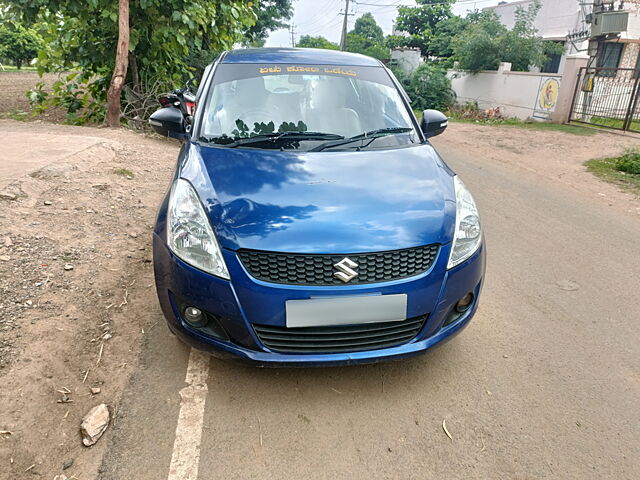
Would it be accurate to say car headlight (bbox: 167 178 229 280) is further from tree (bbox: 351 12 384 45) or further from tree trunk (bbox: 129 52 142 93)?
tree (bbox: 351 12 384 45)

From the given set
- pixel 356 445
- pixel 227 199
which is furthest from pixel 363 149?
pixel 356 445

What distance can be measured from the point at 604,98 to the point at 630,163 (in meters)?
6.58

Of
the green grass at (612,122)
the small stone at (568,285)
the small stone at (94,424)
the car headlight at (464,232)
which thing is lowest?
the small stone at (94,424)

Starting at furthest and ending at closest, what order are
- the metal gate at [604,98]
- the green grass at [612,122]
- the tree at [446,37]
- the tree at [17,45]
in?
1. the tree at [17,45]
2. the tree at [446,37]
3. the metal gate at [604,98]
4. the green grass at [612,122]

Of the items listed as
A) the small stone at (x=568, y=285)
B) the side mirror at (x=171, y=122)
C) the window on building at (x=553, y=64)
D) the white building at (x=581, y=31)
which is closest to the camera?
the side mirror at (x=171, y=122)

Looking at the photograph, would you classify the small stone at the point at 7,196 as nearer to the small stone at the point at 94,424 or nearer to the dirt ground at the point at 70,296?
the dirt ground at the point at 70,296

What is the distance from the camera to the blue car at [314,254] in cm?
205

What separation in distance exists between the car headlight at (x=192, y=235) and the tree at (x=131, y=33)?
680cm

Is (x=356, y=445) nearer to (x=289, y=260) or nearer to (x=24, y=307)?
(x=289, y=260)

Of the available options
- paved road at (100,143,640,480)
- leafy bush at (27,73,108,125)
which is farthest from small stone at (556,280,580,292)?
leafy bush at (27,73,108,125)

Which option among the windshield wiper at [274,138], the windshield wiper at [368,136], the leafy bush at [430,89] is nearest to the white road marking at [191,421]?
the windshield wiper at [274,138]

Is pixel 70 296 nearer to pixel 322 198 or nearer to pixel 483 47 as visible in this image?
pixel 322 198

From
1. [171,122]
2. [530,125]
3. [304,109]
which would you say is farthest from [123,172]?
[530,125]

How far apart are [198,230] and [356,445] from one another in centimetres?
122
